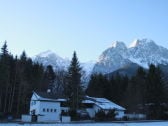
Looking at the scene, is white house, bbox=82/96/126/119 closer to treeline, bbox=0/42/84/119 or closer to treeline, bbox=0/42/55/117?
treeline, bbox=0/42/84/119

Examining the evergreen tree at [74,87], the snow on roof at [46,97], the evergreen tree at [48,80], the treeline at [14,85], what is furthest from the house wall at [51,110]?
the evergreen tree at [48,80]

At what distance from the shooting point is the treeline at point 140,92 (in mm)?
79812

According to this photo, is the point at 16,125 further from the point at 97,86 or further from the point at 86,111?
the point at 97,86

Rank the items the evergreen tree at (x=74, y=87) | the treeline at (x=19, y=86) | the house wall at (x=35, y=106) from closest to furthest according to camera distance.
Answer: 1. the house wall at (x=35, y=106)
2. the treeline at (x=19, y=86)
3. the evergreen tree at (x=74, y=87)

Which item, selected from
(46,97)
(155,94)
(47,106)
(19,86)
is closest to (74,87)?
(46,97)

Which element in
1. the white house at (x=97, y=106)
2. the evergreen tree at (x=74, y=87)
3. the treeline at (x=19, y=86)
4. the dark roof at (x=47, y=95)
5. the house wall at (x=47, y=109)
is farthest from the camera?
the white house at (x=97, y=106)

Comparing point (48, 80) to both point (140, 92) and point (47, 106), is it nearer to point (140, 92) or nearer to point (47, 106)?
point (140, 92)

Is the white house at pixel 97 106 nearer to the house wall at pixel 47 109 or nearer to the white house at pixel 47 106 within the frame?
the white house at pixel 47 106

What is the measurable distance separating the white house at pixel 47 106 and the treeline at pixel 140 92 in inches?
849

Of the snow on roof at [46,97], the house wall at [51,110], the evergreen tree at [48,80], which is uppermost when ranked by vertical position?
the evergreen tree at [48,80]

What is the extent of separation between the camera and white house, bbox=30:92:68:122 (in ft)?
220

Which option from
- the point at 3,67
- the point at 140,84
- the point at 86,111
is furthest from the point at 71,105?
the point at 140,84

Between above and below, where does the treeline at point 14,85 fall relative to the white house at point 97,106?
above

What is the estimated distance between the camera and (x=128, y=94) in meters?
88.6
